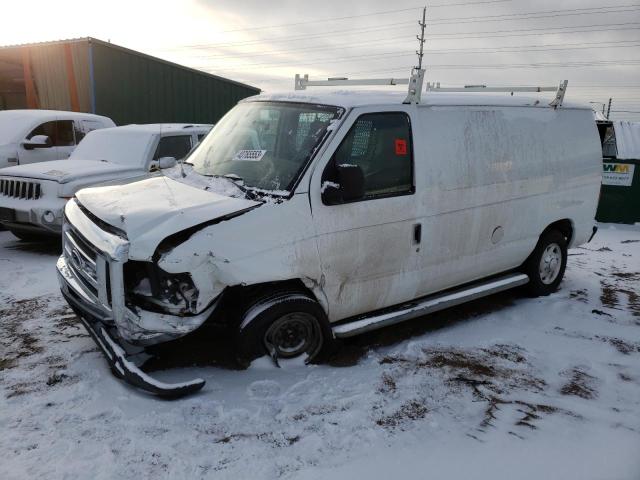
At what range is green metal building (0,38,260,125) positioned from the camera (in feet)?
47.9

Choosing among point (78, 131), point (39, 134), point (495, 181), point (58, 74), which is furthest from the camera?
point (58, 74)

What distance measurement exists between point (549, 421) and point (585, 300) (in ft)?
9.54

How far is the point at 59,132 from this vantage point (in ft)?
29.6

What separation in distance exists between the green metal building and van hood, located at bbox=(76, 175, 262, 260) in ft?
41.6

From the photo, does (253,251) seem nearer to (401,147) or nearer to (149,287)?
(149,287)

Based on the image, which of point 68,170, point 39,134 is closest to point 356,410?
point 68,170

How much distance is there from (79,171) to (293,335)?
460cm

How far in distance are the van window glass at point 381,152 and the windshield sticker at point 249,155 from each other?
610 millimetres

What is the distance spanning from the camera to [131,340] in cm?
310

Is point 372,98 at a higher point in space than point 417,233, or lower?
higher

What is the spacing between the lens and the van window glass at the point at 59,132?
8.80m

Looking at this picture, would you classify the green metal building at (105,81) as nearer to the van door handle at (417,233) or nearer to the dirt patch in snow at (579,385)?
the van door handle at (417,233)

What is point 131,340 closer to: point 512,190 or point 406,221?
point 406,221

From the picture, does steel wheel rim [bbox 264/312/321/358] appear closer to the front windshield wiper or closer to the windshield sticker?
the front windshield wiper
